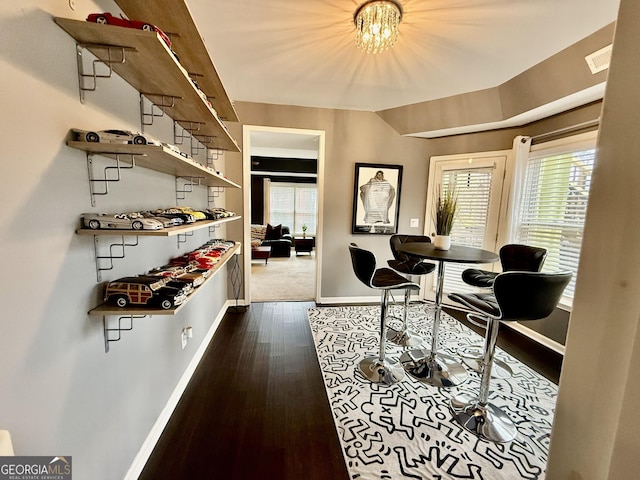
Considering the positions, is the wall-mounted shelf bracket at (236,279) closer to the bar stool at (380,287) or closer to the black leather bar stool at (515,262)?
the bar stool at (380,287)

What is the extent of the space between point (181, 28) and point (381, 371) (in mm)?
2512

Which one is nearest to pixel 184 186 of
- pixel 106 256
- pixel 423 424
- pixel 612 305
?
pixel 106 256

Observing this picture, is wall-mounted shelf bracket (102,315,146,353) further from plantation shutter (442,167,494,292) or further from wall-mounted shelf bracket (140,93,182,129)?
plantation shutter (442,167,494,292)

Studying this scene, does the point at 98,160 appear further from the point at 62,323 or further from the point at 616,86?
the point at 616,86

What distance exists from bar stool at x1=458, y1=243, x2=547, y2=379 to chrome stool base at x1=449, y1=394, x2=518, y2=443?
53 centimetres

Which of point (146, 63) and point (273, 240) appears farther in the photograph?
point (273, 240)

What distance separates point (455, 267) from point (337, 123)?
2.51m

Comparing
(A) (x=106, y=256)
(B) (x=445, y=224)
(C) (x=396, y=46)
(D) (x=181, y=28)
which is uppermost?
(C) (x=396, y=46)

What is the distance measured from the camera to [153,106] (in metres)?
1.44

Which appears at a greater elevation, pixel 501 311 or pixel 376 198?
pixel 376 198

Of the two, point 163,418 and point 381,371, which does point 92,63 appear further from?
point 381,371

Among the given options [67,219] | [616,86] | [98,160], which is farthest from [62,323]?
[616,86]

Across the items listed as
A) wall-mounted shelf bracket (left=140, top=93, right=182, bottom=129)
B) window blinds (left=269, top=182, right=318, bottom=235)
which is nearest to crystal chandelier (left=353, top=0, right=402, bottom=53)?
wall-mounted shelf bracket (left=140, top=93, right=182, bottom=129)

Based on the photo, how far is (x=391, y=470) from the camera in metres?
1.40
